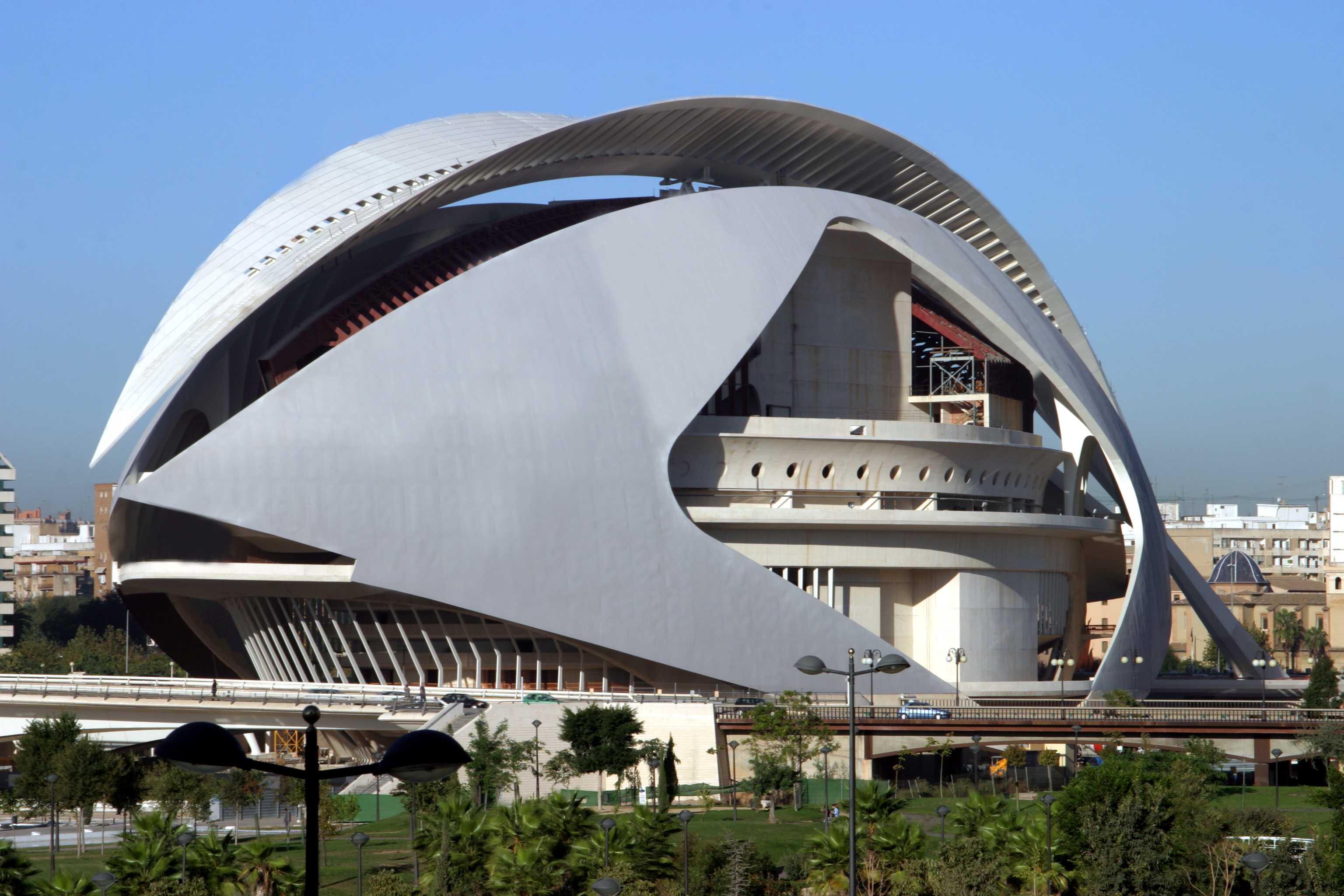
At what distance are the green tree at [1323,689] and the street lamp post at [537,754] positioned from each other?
23.4 meters

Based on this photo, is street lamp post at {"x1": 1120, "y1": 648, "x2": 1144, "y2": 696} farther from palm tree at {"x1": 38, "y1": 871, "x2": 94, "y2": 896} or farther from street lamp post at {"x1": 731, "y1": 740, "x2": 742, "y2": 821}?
palm tree at {"x1": 38, "y1": 871, "x2": 94, "y2": 896}

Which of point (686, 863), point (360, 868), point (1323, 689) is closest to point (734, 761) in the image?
point (686, 863)

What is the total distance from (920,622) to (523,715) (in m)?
13.6

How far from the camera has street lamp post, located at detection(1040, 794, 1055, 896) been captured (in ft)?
81.9

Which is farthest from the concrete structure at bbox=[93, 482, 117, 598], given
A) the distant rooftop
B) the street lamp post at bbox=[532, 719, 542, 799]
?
the street lamp post at bbox=[532, 719, 542, 799]

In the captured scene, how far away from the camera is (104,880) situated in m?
22.6

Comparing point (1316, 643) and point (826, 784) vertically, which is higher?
point (1316, 643)

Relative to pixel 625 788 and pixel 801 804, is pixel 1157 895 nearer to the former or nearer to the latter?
pixel 801 804

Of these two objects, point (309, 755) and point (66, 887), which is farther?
point (66, 887)

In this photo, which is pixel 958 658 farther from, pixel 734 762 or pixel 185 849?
Answer: pixel 185 849

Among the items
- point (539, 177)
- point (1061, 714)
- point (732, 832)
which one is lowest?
point (732, 832)

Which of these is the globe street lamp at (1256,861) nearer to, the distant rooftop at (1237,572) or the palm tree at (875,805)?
the palm tree at (875,805)

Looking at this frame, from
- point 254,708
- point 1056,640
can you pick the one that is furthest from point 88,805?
point 1056,640

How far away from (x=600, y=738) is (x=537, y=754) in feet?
6.07
